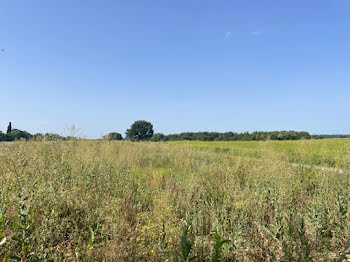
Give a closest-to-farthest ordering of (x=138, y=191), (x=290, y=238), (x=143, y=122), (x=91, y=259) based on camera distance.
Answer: (x=91, y=259)
(x=290, y=238)
(x=138, y=191)
(x=143, y=122)

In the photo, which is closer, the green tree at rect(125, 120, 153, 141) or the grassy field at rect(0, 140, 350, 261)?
the grassy field at rect(0, 140, 350, 261)

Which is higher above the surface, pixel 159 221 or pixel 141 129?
pixel 141 129

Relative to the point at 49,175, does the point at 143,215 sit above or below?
below

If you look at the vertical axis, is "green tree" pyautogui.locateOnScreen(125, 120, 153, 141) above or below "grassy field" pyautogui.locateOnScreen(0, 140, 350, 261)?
above

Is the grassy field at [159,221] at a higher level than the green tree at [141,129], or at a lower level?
lower

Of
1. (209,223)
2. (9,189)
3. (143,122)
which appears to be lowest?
(209,223)

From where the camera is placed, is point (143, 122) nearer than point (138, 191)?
No

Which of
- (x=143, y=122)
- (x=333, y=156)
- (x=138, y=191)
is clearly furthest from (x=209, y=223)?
(x=143, y=122)

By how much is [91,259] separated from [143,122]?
2887 inches

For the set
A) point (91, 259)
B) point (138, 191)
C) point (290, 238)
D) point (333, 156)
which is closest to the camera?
point (91, 259)

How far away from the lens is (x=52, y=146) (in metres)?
8.44

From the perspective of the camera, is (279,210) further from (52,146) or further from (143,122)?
(143,122)

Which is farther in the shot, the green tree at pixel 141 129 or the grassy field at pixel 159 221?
the green tree at pixel 141 129

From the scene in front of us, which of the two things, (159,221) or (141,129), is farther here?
(141,129)
